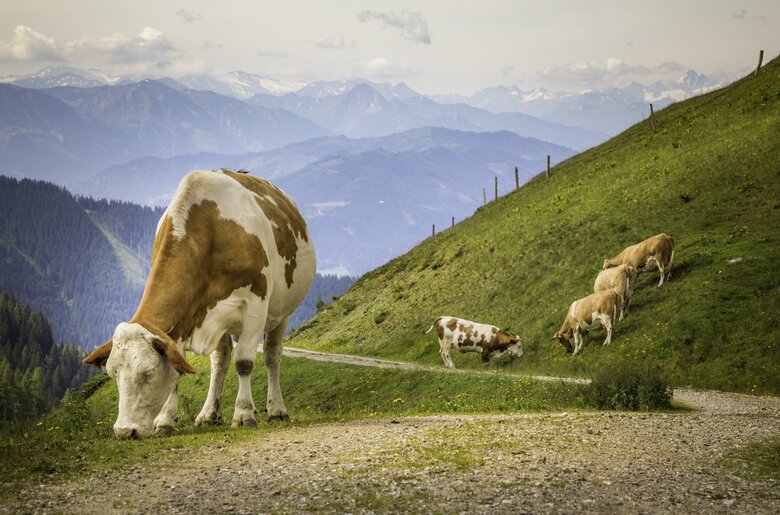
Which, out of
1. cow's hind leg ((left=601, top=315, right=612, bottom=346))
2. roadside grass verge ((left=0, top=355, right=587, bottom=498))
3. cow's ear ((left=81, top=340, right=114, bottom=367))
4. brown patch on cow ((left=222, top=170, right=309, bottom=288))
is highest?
brown patch on cow ((left=222, top=170, right=309, bottom=288))

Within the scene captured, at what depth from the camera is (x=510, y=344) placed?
117ft

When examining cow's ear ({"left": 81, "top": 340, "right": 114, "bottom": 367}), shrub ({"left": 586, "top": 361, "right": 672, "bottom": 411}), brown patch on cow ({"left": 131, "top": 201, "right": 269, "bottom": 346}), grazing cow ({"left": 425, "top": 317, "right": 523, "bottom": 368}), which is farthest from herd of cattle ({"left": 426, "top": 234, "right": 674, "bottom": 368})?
cow's ear ({"left": 81, "top": 340, "right": 114, "bottom": 367})

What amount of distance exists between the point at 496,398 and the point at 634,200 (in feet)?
79.7

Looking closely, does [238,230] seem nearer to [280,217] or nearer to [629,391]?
[280,217]

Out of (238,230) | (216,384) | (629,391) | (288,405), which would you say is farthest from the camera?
(288,405)

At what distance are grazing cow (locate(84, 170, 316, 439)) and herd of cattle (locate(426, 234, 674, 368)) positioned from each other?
67.1 feet

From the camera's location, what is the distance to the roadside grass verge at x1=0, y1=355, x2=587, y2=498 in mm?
9336

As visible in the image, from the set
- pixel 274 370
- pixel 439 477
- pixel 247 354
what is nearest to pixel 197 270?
pixel 247 354

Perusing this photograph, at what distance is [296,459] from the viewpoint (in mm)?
9555

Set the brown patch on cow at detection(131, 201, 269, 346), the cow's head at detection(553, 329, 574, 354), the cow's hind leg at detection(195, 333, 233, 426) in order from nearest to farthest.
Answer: the brown patch on cow at detection(131, 201, 269, 346) < the cow's hind leg at detection(195, 333, 233, 426) < the cow's head at detection(553, 329, 574, 354)

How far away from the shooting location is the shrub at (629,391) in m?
18.3

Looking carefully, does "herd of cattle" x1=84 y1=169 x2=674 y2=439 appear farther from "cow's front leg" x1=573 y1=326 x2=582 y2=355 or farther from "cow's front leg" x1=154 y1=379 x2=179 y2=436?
"cow's front leg" x1=573 y1=326 x2=582 y2=355

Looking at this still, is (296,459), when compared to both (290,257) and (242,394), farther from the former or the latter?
(290,257)

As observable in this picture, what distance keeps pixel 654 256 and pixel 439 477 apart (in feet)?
91.6
